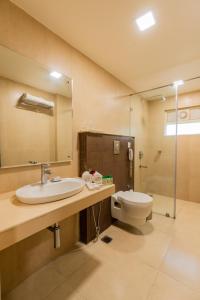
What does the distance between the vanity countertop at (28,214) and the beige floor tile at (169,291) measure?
3.02 feet

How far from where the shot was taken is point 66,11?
133 centimetres

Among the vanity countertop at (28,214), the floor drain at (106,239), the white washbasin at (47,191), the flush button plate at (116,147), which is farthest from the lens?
the flush button plate at (116,147)

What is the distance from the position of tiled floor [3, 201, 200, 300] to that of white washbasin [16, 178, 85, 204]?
800mm

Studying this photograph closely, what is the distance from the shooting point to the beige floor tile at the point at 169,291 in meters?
1.19

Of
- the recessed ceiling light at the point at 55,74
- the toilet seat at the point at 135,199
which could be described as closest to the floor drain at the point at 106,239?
the toilet seat at the point at 135,199

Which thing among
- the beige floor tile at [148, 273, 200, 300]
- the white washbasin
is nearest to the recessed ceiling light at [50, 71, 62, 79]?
the white washbasin

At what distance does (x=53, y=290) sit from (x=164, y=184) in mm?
2541

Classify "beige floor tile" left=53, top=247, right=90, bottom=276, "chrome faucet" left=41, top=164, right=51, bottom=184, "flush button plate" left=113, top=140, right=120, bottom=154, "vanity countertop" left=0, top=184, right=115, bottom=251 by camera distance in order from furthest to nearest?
1. "flush button plate" left=113, top=140, right=120, bottom=154
2. "beige floor tile" left=53, top=247, right=90, bottom=276
3. "chrome faucet" left=41, top=164, right=51, bottom=184
4. "vanity countertop" left=0, top=184, right=115, bottom=251

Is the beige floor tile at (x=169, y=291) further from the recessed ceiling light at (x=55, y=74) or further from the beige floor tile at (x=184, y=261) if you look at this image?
the recessed ceiling light at (x=55, y=74)

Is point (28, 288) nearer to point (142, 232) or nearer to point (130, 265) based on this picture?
point (130, 265)

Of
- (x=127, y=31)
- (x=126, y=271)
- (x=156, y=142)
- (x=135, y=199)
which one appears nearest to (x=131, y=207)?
(x=135, y=199)

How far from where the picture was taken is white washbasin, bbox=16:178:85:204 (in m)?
0.99

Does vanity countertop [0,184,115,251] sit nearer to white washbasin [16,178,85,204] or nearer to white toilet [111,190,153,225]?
white washbasin [16,178,85,204]

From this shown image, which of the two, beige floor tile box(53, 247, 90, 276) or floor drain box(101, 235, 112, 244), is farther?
floor drain box(101, 235, 112, 244)
